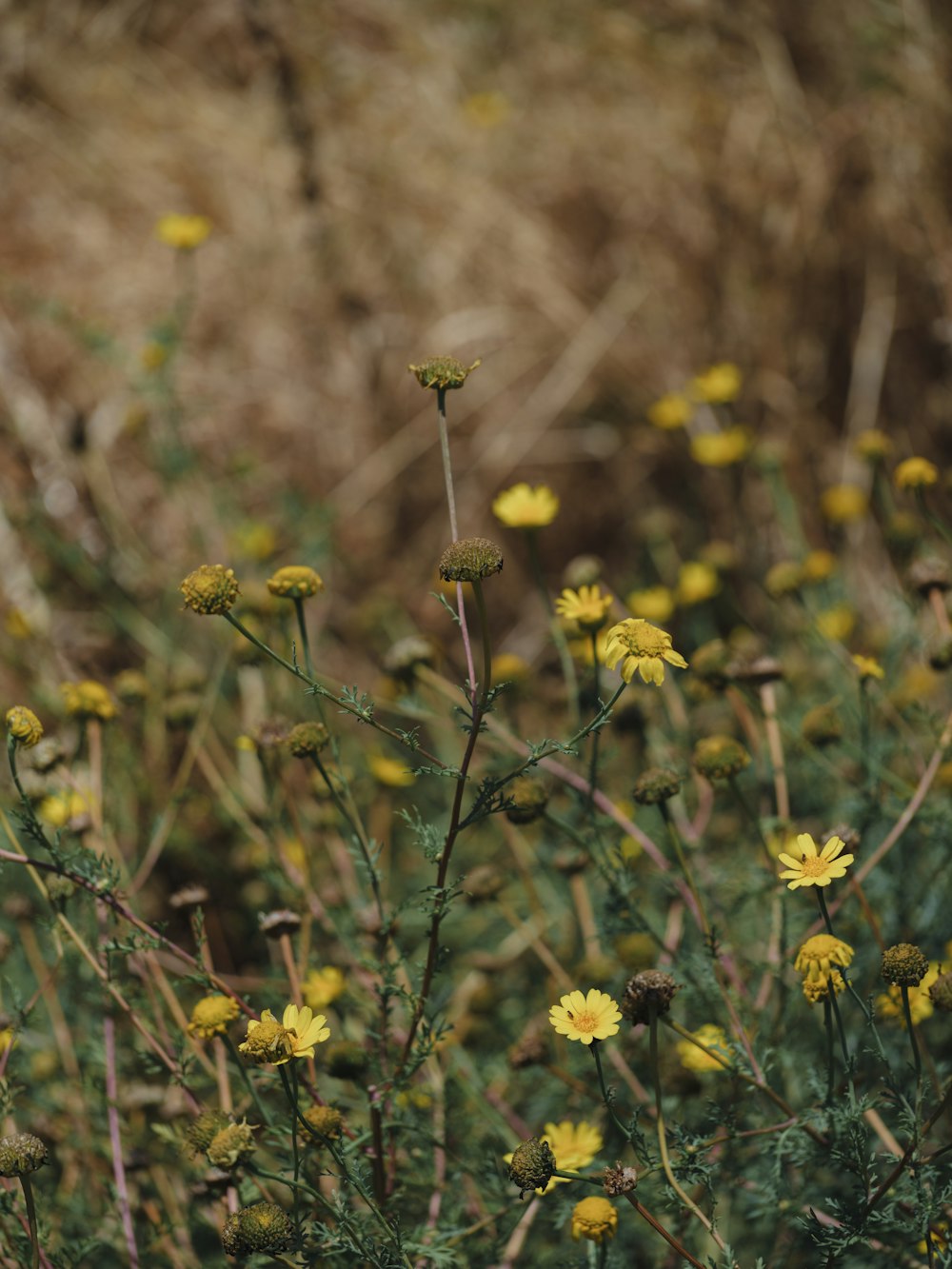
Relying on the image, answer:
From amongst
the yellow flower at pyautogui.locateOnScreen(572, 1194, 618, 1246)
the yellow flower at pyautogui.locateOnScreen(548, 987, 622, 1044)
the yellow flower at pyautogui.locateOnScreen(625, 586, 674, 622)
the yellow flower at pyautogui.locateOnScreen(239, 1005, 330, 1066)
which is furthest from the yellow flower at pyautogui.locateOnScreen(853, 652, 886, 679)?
the yellow flower at pyautogui.locateOnScreen(239, 1005, 330, 1066)

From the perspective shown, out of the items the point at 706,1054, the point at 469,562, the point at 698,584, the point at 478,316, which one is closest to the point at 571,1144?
the point at 706,1054

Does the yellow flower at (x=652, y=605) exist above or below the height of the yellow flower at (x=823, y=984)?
below

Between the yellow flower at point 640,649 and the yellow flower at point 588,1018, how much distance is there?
374 mm

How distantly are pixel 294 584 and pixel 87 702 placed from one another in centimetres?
57

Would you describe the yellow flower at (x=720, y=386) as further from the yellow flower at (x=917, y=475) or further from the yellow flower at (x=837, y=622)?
the yellow flower at (x=917, y=475)

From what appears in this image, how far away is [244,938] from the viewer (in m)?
2.63

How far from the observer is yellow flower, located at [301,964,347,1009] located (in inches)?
67.0

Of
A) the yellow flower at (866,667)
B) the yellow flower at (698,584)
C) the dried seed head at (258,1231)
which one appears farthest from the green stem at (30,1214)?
the yellow flower at (698,584)

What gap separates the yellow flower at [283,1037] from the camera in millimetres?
1220

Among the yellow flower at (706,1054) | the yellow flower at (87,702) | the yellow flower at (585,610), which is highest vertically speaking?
the yellow flower at (585,610)

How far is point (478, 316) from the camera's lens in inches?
148

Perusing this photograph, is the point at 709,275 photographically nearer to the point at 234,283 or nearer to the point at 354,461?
the point at 354,461

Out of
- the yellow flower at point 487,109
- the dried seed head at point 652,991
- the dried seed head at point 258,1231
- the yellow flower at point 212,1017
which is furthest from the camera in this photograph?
the yellow flower at point 487,109

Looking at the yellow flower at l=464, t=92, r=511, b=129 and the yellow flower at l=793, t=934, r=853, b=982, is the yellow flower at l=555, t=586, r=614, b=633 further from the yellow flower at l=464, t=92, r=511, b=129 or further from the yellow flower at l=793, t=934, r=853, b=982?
the yellow flower at l=464, t=92, r=511, b=129
